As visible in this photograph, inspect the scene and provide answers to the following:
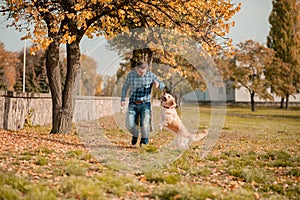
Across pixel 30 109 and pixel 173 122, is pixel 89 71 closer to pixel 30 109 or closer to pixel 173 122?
pixel 30 109

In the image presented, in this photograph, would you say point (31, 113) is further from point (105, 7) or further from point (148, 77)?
point (148, 77)

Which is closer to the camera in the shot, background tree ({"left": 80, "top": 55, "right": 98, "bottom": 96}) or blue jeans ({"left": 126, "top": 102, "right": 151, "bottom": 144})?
blue jeans ({"left": 126, "top": 102, "right": 151, "bottom": 144})

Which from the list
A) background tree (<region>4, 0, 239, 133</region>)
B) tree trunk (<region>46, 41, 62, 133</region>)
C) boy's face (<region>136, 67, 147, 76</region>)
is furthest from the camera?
tree trunk (<region>46, 41, 62, 133</region>)

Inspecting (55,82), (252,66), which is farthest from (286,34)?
(55,82)

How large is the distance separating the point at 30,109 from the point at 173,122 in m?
7.17

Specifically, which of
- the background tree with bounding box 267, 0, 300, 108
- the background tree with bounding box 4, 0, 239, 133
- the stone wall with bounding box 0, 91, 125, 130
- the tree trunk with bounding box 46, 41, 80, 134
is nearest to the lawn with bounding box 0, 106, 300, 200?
the tree trunk with bounding box 46, 41, 80, 134

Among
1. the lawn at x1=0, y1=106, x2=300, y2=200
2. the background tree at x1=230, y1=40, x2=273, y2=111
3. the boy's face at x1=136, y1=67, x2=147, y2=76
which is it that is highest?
the background tree at x1=230, y1=40, x2=273, y2=111

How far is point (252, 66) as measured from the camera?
43375mm

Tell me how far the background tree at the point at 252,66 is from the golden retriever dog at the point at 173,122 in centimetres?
3426

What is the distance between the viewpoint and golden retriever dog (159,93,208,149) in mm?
8945

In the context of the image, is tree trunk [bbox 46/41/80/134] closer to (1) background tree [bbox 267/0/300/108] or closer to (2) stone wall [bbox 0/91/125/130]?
(2) stone wall [bbox 0/91/125/130]

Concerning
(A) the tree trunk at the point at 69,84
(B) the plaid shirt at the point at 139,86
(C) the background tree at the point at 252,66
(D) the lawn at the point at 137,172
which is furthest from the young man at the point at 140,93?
(C) the background tree at the point at 252,66

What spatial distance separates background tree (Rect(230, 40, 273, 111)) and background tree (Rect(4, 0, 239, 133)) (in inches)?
1265

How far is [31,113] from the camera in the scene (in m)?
14.3
